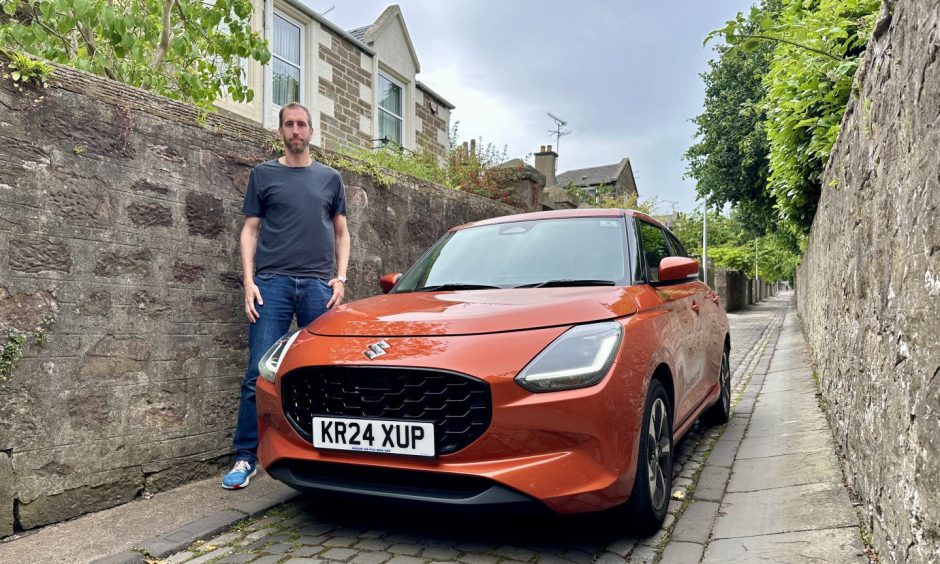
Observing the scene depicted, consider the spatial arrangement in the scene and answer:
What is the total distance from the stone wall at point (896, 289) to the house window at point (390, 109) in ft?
37.7

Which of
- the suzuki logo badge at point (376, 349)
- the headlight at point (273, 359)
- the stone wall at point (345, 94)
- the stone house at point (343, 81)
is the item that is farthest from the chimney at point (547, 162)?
the suzuki logo badge at point (376, 349)

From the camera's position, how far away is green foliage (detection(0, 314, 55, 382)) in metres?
3.05

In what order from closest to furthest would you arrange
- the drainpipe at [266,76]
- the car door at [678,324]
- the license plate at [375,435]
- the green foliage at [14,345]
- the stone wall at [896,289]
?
the stone wall at [896,289] < the license plate at [375,435] < the green foliage at [14,345] < the car door at [678,324] < the drainpipe at [266,76]

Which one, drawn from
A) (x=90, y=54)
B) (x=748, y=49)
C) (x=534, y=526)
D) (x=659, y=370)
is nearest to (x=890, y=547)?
(x=659, y=370)

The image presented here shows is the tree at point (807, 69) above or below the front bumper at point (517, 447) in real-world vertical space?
above

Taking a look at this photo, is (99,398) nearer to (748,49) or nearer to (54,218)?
(54,218)

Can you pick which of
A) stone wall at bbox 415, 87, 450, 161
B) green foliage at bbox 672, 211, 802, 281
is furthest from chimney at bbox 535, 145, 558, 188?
stone wall at bbox 415, 87, 450, 161

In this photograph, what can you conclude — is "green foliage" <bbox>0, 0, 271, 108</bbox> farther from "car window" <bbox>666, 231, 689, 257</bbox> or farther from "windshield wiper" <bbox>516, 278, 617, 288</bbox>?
"car window" <bbox>666, 231, 689, 257</bbox>

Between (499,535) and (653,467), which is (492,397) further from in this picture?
(653,467)

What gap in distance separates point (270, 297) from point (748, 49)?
3453mm

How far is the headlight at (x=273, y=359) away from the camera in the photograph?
10.7 ft

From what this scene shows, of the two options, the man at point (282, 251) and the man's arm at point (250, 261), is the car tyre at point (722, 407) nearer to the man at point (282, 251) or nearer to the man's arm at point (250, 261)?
the man at point (282, 251)

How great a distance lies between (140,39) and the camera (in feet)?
15.9

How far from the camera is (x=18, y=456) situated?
311 centimetres
